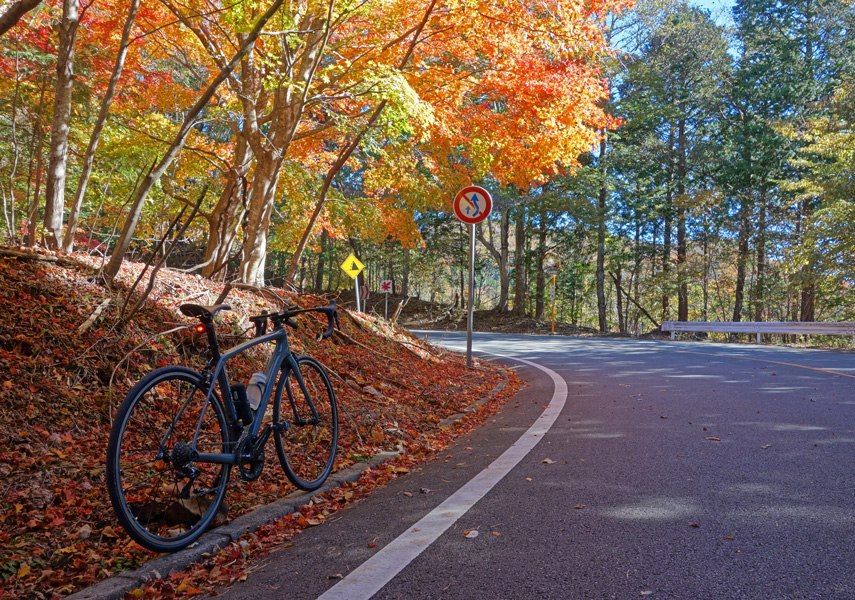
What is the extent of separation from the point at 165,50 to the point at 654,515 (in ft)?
37.8

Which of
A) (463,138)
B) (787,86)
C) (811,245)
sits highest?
(787,86)

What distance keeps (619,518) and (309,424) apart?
7.13 feet

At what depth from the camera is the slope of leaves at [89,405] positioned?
9.19ft

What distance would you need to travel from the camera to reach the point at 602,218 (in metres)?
29.0

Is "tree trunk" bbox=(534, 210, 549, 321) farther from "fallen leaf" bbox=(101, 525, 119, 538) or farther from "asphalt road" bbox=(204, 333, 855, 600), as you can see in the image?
"fallen leaf" bbox=(101, 525, 119, 538)

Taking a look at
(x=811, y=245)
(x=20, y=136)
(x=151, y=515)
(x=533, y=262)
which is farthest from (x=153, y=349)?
(x=533, y=262)

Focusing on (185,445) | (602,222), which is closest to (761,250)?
(602,222)

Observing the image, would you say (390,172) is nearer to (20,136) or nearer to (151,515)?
(20,136)

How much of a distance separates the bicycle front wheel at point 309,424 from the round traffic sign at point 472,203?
6.54 m

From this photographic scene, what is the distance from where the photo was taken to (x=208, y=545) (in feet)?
9.39

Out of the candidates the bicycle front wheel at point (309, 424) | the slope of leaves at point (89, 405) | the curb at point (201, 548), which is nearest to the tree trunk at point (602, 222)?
the slope of leaves at point (89, 405)

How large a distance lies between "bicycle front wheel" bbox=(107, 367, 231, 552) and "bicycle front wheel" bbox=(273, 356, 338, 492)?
733 millimetres

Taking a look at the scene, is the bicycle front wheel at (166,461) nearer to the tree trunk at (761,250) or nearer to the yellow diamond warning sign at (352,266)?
the yellow diamond warning sign at (352,266)

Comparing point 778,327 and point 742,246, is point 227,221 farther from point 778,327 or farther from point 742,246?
point 742,246
